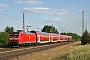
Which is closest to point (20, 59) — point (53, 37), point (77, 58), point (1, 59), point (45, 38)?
point (1, 59)

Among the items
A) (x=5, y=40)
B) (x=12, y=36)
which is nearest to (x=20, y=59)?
(x=12, y=36)

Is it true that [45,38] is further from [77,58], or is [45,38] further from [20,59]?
[77,58]

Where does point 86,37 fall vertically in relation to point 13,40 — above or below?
above

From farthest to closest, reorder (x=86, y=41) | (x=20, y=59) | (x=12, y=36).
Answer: (x=86, y=41) < (x=12, y=36) < (x=20, y=59)

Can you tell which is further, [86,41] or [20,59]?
[86,41]

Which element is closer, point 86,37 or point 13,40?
point 13,40

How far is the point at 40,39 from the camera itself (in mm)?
64875

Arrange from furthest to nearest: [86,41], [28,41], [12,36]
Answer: [86,41], [28,41], [12,36]

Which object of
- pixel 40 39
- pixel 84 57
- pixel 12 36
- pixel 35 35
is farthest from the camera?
pixel 40 39

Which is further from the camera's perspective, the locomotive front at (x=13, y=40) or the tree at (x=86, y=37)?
the tree at (x=86, y=37)

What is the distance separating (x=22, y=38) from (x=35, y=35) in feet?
39.2

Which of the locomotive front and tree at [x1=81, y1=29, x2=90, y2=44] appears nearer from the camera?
the locomotive front

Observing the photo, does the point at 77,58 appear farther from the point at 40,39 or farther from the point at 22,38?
the point at 40,39

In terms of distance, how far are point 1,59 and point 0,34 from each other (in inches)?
3457
